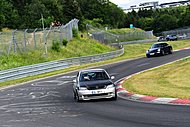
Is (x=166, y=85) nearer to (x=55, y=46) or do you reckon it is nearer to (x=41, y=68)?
(x=41, y=68)

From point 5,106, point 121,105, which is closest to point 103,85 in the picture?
point 121,105

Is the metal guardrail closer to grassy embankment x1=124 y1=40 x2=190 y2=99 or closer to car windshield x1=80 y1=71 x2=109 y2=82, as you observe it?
grassy embankment x1=124 y1=40 x2=190 y2=99

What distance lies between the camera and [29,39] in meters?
41.8

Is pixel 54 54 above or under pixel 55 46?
under

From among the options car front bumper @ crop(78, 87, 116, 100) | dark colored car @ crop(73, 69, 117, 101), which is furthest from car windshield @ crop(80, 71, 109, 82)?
car front bumper @ crop(78, 87, 116, 100)

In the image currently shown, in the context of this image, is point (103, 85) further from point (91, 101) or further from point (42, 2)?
point (42, 2)

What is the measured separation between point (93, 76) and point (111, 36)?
58416 mm

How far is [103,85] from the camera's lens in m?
16.5

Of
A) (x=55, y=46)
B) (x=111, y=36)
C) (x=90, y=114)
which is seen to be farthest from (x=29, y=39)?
(x=111, y=36)

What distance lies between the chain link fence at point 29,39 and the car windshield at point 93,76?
1871cm

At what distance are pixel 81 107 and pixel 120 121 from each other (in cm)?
412

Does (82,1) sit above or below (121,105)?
above

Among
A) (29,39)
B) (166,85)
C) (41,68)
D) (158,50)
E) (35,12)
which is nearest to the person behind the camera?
(166,85)

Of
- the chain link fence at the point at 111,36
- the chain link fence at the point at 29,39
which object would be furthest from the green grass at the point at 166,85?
the chain link fence at the point at 111,36
